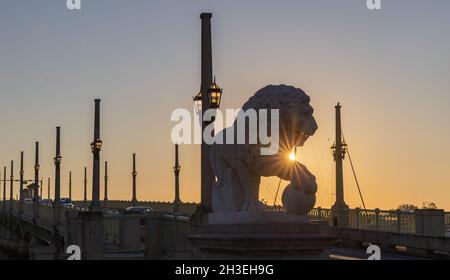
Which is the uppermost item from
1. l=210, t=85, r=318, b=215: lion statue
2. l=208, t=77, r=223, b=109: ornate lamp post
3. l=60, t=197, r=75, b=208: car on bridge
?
l=208, t=77, r=223, b=109: ornate lamp post

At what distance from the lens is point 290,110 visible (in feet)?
36.8

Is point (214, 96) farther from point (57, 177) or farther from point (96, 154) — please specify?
point (57, 177)

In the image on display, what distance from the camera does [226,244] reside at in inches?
421

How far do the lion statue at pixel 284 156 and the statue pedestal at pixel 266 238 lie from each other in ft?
1.24

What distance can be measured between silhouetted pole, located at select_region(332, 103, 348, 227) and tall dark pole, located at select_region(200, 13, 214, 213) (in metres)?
17.2

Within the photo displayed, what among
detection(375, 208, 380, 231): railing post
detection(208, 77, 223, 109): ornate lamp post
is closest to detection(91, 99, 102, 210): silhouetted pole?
detection(375, 208, 380, 231): railing post

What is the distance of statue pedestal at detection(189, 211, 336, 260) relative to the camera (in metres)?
10.4

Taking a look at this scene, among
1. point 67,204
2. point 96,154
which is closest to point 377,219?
point 96,154

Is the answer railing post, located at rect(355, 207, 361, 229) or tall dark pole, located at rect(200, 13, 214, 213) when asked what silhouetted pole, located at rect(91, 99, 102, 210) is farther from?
tall dark pole, located at rect(200, 13, 214, 213)
